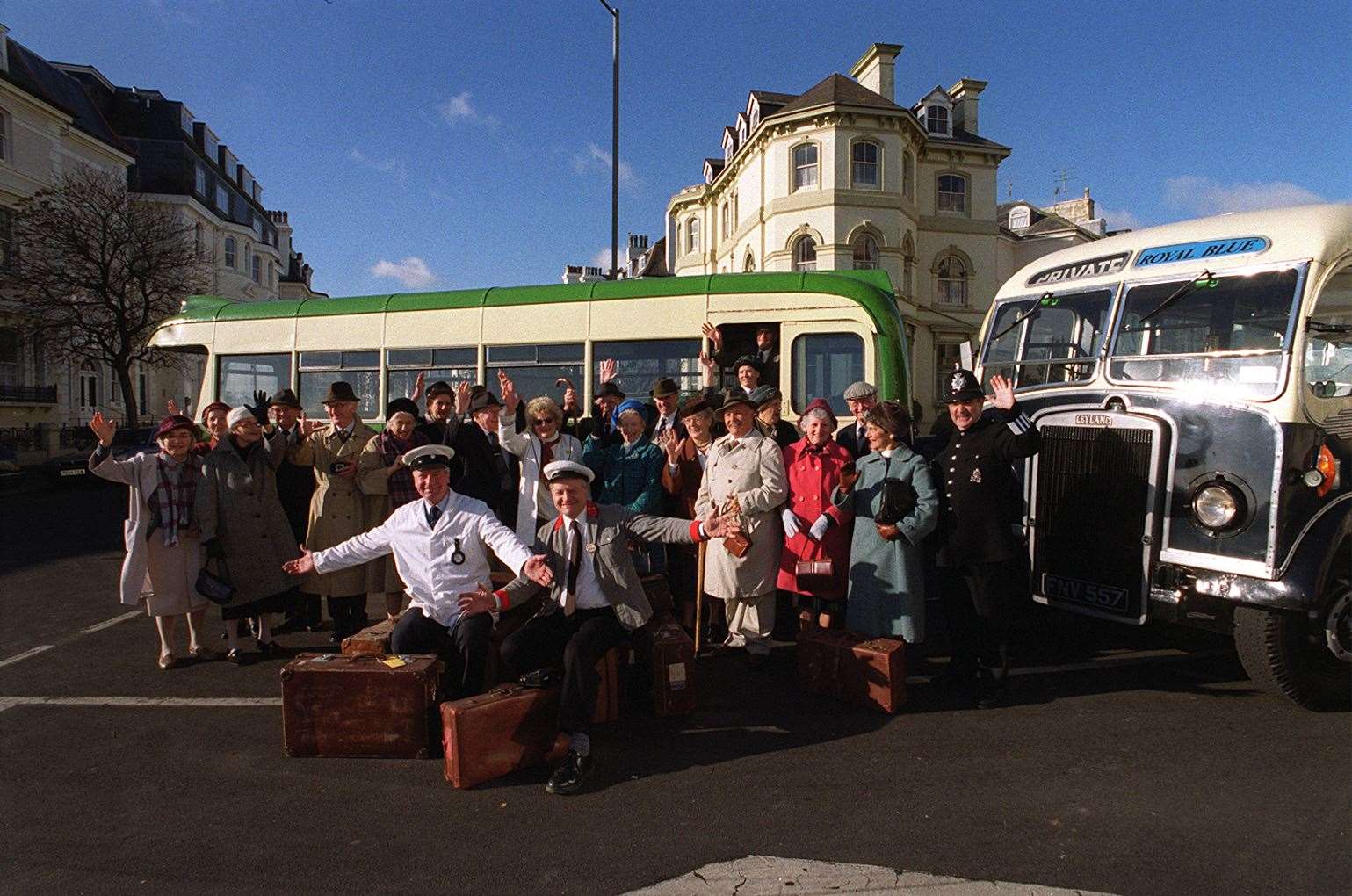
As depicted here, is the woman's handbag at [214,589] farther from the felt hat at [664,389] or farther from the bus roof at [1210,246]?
the bus roof at [1210,246]

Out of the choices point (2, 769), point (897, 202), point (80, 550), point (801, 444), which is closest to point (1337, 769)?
point (801, 444)

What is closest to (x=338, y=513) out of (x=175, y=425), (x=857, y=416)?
(x=175, y=425)

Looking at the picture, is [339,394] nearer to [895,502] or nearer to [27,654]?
[27,654]

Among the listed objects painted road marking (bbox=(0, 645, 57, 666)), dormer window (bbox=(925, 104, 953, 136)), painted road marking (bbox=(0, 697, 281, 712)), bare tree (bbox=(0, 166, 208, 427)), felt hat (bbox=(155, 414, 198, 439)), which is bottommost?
painted road marking (bbox=(0, 645, 57, 666))

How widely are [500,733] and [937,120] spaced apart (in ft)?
117

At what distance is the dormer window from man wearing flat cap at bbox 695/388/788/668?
32.4m

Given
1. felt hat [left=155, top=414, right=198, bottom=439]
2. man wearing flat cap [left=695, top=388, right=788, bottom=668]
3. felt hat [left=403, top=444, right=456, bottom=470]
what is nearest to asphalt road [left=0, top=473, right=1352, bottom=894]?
man wearing flat cap [left=695, top=388, right=788, bottom=668]

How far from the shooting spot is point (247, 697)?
17.4 ft

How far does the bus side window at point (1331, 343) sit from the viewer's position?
479 cm

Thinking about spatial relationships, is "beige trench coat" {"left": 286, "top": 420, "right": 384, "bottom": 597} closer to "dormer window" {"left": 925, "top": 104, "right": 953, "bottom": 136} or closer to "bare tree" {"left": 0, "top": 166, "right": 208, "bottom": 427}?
"bare tree" {"left": 0, "top": 166, "right": 208, "bottom": 427}

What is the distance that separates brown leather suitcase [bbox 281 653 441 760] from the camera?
4309 millimetres

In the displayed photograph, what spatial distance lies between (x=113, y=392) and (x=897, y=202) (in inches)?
1394

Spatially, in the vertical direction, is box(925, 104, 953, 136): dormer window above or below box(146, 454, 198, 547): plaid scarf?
above

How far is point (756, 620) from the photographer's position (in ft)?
18.9
